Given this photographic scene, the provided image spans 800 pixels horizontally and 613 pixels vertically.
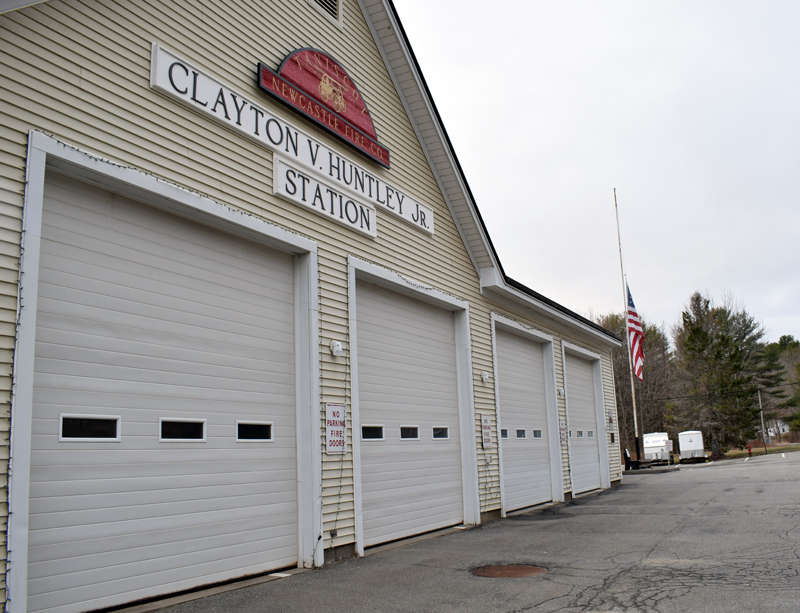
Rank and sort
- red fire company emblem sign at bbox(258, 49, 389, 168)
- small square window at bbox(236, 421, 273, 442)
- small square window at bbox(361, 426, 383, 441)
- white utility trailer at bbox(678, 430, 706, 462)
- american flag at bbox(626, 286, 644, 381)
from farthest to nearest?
white utility trailer at bbox(678, 430, 706, 462) < american flag at bbox(626, 286, 644, 381) < small square window at bbox(361, 426, 383, 441) < red fire company emblem sign at bbox(258, 49, 389, 168) < small square window at bbox(236, 421, 273, 442)

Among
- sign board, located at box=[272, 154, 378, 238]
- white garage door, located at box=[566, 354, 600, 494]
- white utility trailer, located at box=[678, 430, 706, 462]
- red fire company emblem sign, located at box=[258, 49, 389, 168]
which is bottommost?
white utility trailer, located at box=[678, 430, 706, 462]

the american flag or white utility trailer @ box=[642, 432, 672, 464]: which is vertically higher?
the american flag

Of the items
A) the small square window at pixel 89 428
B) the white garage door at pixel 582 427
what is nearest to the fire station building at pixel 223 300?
the small square window at pixel 89 428

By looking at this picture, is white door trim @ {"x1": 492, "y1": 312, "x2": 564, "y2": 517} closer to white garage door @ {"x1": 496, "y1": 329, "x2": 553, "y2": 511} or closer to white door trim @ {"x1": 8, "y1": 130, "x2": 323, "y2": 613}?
white garage door @ {"x1": 496, "y1": 329, "x2": 553, "y2": 511}

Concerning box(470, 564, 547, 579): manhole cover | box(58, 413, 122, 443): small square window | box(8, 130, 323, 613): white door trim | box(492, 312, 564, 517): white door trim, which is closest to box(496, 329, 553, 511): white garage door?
box(492, 312, 564, 517): white door trim

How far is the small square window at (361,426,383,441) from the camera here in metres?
9.55

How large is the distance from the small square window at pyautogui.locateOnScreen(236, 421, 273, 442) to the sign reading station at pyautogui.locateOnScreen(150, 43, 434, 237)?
286 cm

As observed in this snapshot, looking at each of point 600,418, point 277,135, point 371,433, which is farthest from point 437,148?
point 600,418

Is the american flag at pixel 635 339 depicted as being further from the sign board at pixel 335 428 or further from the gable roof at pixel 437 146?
the sign board at pixel 335 428

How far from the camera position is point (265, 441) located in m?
7.84

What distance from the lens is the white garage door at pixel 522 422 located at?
555 inches

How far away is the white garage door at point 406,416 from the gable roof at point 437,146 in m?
1.65

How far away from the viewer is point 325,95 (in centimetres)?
947

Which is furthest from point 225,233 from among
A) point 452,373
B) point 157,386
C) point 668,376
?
point 668,376
